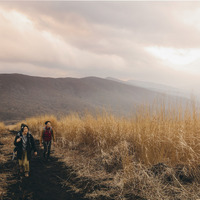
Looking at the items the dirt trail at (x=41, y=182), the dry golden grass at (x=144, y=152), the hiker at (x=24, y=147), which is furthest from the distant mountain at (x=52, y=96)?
the hiker at (x=24, y=147)

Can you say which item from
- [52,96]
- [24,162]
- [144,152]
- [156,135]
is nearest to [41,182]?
[24,162]

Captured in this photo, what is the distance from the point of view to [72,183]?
3.12 metres

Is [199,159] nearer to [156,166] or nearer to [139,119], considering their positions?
[156,166]

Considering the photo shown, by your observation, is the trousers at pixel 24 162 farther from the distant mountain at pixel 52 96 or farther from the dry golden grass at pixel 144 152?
the distant mountain at pixel 52 96

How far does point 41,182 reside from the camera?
10.4 ft

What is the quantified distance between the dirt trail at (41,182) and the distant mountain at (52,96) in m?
21.6

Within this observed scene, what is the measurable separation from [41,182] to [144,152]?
199cm

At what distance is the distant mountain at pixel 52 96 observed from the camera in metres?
35.9

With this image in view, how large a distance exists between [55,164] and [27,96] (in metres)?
45.3

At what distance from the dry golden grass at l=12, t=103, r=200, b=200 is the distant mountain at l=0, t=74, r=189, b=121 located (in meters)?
20.9

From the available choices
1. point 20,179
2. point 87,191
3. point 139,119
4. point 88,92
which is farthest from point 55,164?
point 88,92

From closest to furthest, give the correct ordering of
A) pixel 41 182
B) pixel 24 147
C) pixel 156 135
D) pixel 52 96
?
pixel 41 182 → pixel 156 135 → pixel 24 147 → pixel 52 96

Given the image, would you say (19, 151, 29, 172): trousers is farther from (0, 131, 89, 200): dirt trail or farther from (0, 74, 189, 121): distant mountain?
(0, 74, 189, 121): distant mountain

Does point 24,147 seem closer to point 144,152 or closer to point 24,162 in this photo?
point 24,162
